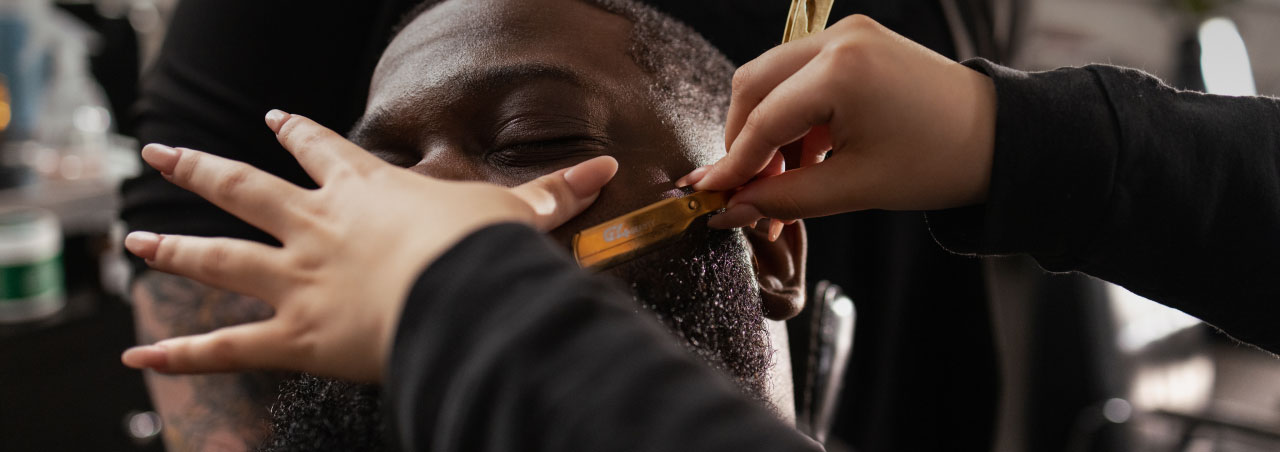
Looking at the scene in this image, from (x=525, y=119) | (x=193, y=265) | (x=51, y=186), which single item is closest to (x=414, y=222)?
(x=193, y=265)

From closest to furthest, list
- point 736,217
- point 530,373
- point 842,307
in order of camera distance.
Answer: point 530,373
point 736,217
point 842,307

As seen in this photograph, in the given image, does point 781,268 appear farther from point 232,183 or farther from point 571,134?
point 232,183

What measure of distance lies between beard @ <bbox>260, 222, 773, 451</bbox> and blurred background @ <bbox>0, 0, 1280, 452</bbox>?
1.09ft

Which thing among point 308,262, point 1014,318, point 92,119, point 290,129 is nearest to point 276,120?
point 290,129

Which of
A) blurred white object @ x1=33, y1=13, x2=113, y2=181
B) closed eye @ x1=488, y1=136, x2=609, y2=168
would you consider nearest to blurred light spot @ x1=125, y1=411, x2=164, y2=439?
blurred white object @ x1=33, y1=13, x2=113, y2=181

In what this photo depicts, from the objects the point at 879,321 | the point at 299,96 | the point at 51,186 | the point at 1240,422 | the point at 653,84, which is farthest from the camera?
the point at 51,186

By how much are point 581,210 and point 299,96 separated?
42 cm

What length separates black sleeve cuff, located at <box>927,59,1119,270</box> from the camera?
502 millimetres

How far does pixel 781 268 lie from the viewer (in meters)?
0.68

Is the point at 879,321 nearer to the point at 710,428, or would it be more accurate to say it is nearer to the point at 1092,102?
the point at 1092,102

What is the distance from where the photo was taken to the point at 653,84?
2.21 ft

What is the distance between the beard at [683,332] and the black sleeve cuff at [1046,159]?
0.54ft

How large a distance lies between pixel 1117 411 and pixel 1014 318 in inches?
7.5

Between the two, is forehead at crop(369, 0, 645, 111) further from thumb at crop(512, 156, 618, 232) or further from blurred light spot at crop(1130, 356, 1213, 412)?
blurred light spot at crop(1130, 356, 1213, 412)
